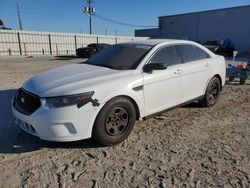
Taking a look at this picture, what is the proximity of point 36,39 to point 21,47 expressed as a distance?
200 centimetres

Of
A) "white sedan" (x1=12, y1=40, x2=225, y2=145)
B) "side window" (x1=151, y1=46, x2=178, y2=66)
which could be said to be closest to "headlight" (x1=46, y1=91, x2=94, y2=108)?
"white sedan" (x1=12, y1=40, x2=225, y2=145)

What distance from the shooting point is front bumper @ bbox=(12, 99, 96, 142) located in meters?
3.46

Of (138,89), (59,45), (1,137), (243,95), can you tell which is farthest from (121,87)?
(59,45)

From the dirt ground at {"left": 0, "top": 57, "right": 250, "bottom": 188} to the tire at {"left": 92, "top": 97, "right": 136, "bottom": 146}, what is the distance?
15 centimetres

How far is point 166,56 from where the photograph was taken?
4.82 meters

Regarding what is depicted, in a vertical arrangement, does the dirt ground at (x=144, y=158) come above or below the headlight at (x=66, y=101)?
below

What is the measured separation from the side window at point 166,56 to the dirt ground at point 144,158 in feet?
3.84

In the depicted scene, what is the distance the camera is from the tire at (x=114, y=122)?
3.74 meters

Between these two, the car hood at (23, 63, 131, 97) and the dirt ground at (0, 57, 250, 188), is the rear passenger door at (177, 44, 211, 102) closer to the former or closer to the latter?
the dirt ground at (0, 57, 250, 188)

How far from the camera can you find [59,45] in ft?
101

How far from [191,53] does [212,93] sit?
48.8 inches

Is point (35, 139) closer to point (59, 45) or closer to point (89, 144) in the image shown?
point (89, 144)

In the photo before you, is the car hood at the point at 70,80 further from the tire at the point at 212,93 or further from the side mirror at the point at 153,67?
the tire at the point at 212,93

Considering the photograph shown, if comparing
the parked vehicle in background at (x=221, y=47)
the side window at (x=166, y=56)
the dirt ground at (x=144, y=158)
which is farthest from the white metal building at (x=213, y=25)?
the dirt ground at (x=144, y=158)
